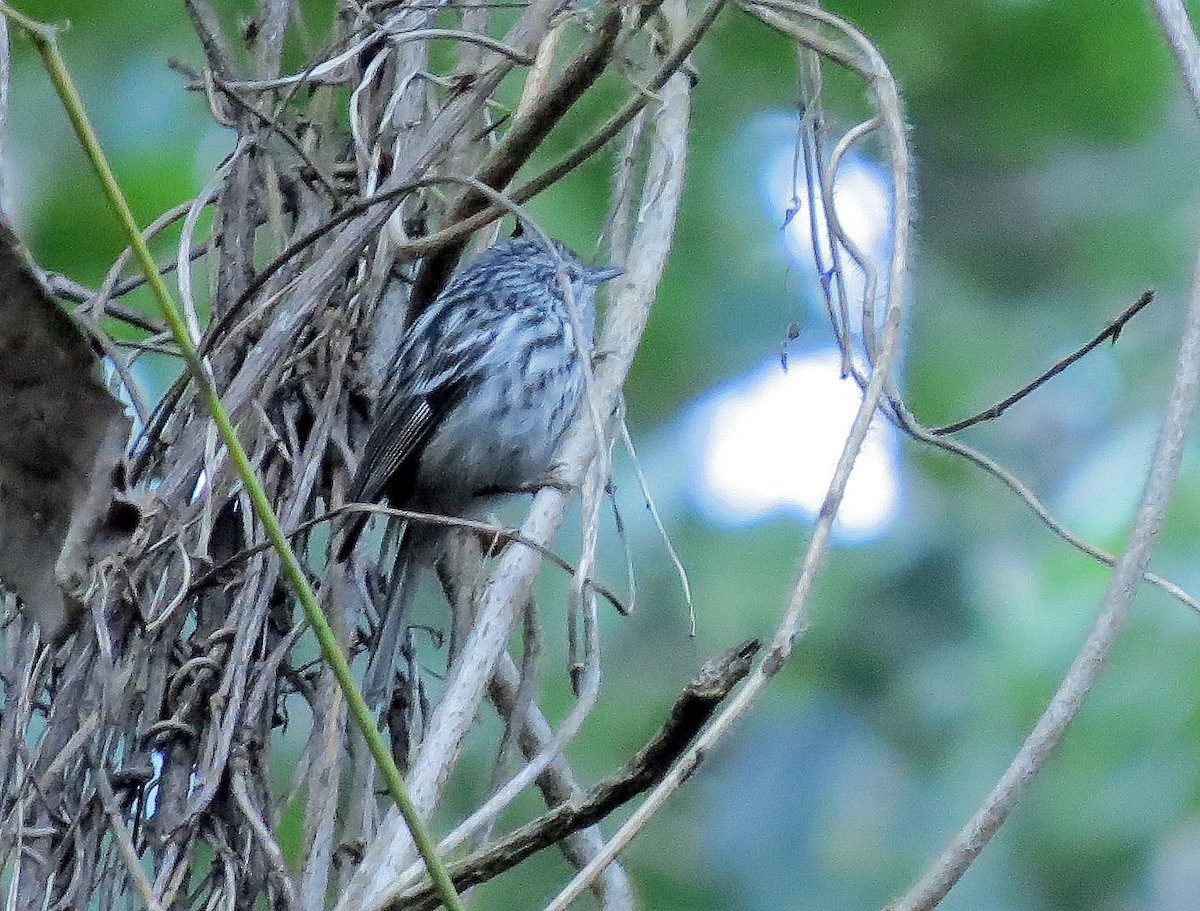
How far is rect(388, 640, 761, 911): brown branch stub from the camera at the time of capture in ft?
4.34

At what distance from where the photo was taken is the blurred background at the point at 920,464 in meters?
3.73

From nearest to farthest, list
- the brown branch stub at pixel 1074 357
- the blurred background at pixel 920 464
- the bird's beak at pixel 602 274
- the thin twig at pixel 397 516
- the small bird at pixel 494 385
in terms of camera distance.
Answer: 1. the thin twig at pixel 397 516
2. the brown branch stub at pixel 1074 357
3. the bird's beak at pixel 602 274
4. the small bird at pixel 494 385
5. the blurred background at pixel 920 464

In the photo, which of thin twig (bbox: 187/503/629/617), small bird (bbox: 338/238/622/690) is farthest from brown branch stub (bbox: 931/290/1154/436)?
small bird (bbox: 338/238/622/690)

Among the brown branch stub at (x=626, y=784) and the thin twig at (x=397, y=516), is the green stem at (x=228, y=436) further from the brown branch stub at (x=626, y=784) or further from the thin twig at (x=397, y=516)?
the thin twig at (x=397, y=516)

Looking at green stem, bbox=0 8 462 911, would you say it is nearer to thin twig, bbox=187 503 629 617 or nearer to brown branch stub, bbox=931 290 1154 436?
thin twig, bbox=187 503 629 617

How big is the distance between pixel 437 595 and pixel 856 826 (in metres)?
1.87

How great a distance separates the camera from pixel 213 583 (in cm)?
227

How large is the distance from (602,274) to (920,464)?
88.1 inches

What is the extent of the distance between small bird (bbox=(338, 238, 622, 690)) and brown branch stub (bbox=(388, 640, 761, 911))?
157 cm

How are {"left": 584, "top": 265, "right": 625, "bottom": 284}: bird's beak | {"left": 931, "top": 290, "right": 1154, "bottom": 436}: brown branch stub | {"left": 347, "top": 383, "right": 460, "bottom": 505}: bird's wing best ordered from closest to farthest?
{"left": 931, "top": 290, "right": 1154, "bottom": 436}: brown branch stub
{"left": 347, "top": 383, "right": 460, "bottom": 505}: bird's wing
{"left": 584, "top": 265, "right": 625, "bottom": 284}: bird's beak

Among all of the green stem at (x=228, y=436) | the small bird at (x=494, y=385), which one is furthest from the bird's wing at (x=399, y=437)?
the green stem at (x=228, y=436)

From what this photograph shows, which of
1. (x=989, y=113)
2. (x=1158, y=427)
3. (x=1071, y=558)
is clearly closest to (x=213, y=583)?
(x=1158, y=427)

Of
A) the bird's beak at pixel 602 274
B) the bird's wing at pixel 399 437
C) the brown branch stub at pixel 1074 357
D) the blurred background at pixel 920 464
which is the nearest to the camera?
the brown branch stub at pixel 1074 357

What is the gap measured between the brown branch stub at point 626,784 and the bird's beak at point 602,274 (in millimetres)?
1357
